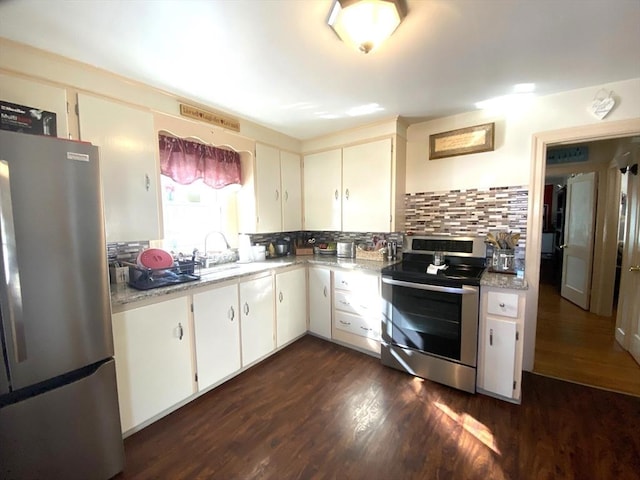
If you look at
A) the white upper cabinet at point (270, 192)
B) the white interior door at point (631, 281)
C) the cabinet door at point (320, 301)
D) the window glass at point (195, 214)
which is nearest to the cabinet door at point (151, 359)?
the window glass at point (195, 214)

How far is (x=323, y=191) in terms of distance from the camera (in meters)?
3.27

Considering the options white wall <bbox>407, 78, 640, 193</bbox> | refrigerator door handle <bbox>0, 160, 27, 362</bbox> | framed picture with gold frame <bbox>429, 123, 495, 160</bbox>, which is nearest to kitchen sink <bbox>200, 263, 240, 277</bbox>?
refrigerator door handle <bbox>0, 160, 27, 362</bbox>

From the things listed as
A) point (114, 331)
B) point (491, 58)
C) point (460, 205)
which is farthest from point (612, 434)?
point (114, 331)

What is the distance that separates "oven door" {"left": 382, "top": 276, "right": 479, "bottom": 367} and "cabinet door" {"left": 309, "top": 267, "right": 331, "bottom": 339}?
679 millimetres

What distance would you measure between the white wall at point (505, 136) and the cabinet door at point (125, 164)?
8.01 ft

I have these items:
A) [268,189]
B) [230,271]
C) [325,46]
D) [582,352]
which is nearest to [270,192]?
[268,189]

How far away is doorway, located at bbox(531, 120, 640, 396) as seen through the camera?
220cm

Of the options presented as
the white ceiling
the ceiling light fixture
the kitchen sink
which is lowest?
the kitchen sink

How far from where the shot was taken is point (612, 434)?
168 cm

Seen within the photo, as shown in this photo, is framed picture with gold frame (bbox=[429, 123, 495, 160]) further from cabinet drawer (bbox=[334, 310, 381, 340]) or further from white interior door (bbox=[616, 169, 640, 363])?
cabinet drawer (bbox=[334, 310, 381, 340])

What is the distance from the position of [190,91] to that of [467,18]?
1.89m

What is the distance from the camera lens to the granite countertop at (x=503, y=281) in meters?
1.88

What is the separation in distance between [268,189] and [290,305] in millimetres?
1311

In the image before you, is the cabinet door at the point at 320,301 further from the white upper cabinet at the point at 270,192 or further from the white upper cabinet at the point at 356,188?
the white upper cabinet at the point at 270,192
